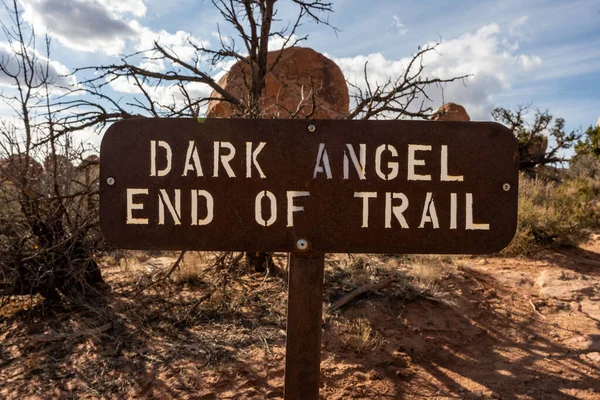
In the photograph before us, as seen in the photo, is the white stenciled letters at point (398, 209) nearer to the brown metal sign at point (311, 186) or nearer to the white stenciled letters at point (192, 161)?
the brown metal sign at point (311, 186)

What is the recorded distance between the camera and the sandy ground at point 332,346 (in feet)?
9.99

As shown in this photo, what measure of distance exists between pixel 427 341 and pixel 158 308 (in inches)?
93.5

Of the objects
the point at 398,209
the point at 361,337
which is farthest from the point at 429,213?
the point at 361,337

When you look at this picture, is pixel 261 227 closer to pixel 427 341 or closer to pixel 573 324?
pixel 427 341

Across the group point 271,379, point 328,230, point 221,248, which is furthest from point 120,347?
point 328,230

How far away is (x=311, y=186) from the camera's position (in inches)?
64.9

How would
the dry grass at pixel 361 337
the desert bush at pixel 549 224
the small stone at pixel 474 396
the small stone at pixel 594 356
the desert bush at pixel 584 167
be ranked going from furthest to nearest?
the desert bush at pixel 584 167
the desert bush at pixel 549 224
the small stone at pixel 594 356
the dry grass at pixel 361 337
the small stone at pixel 474 396

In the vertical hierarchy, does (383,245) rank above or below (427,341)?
above

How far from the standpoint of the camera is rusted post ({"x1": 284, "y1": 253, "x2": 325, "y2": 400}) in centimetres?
171

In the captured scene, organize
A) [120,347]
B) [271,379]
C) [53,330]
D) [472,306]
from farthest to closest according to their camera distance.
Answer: [472,306] < [53,330] < [120,347] < [271,379]

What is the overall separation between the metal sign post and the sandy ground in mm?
1655

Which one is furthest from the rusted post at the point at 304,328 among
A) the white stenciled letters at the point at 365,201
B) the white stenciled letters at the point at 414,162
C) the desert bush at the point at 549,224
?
the desert bush at the point at 549,224

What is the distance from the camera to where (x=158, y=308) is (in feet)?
13.5

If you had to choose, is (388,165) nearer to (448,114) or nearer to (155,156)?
(155,156)
